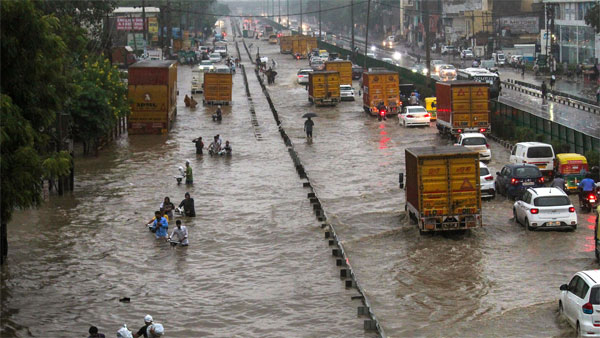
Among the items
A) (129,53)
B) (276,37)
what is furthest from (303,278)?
(276,37)

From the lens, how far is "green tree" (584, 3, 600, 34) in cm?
8361

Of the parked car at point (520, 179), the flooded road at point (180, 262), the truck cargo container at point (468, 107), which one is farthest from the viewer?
the truck cargo container at point (468, 107)

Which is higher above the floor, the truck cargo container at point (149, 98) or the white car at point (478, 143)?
the truck cargo container at point (149, 98)

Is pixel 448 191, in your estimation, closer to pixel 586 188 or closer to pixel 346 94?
pixel 586 188

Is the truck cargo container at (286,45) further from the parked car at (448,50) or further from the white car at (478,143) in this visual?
the white car at (478,143)

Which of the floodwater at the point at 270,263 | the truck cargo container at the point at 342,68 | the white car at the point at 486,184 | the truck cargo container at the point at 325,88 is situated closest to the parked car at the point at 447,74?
the truck cargo container at the point at 342,68

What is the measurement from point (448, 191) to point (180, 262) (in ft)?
23.5

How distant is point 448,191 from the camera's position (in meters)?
27.5

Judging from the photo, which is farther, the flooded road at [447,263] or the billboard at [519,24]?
the billboard at [519,24]

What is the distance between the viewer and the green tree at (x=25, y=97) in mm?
19328

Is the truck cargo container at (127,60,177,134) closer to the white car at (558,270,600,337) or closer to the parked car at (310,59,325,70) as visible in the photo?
the white car at (558,270,600,337)

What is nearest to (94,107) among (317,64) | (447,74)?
(447,74)

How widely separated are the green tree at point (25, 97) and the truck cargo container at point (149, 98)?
103 ft

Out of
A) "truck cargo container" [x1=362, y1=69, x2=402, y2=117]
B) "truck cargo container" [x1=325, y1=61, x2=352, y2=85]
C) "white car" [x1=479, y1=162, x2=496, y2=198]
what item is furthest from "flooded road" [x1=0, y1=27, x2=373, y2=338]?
"truck cargo container" [x1=325, y1=61, x2=352, y2=85]
